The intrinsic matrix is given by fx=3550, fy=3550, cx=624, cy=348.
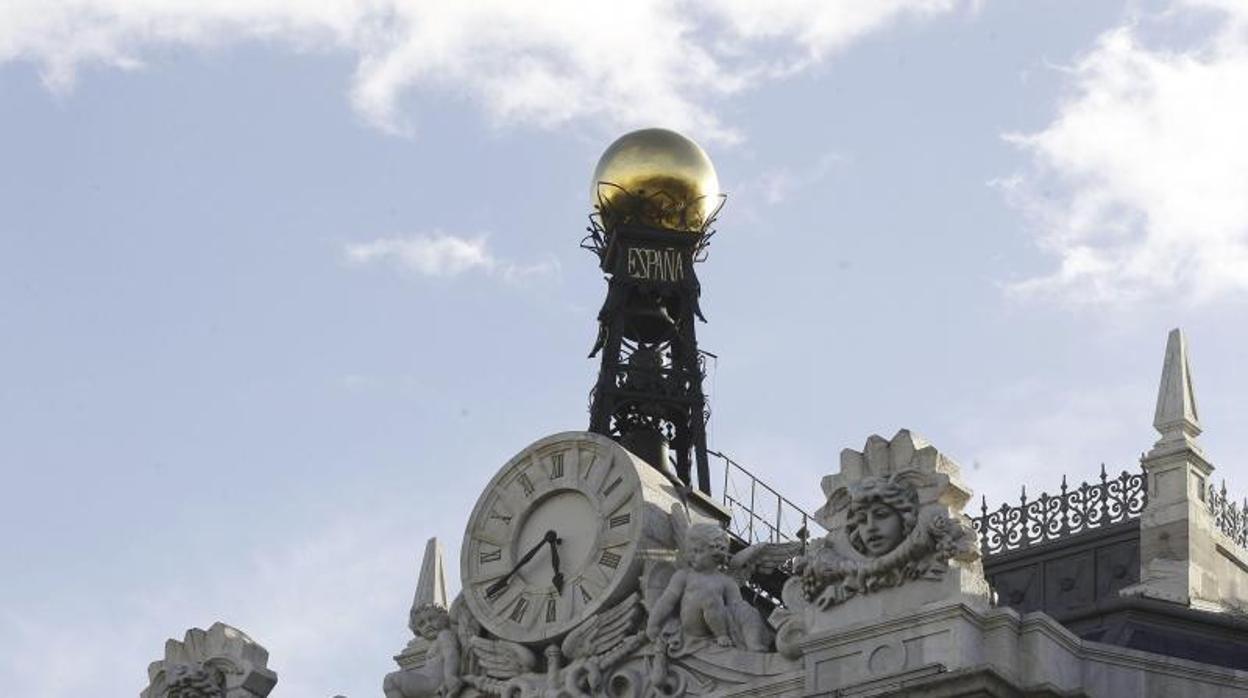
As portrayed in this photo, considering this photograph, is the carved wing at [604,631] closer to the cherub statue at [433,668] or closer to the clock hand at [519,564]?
the clock hand at [519,564]

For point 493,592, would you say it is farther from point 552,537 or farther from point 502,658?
point 552,537

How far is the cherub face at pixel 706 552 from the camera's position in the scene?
40.3 m

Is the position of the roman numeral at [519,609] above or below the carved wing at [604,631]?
above

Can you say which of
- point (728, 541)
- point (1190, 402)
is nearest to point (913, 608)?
point (728, 541)

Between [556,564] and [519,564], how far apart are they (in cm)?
60

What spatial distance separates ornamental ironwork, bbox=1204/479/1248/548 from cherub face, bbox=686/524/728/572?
8400mm

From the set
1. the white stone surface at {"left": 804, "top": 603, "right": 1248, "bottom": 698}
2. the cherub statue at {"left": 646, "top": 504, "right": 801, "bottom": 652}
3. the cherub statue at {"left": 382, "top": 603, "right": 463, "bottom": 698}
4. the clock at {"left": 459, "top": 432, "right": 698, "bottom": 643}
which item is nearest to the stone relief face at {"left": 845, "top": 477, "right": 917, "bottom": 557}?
the white stone surface at {"left": 804, "top": 603, "right": 1248, "bottom": 698}

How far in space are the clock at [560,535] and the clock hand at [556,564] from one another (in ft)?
0.04

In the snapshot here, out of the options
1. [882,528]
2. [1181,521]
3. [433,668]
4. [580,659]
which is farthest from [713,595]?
[1181,521]

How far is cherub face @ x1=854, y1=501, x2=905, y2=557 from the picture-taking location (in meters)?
38.1

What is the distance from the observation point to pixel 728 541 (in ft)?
134

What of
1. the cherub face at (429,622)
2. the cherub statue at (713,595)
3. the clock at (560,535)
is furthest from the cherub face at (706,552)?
the cherub face at (429,622)

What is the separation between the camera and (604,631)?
1607 inches

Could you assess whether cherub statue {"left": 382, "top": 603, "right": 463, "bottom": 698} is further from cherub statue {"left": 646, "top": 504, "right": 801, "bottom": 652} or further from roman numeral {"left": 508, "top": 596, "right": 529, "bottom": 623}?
cherub statue {"left": 646, "top": 504, "right": 801, "bottom": 652}
